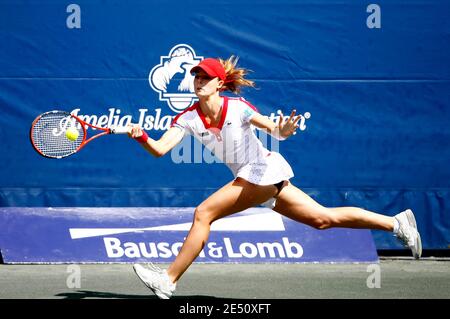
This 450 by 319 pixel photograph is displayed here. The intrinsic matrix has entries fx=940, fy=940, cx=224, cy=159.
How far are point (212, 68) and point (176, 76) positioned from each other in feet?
7.65

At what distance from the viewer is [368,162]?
8336mm

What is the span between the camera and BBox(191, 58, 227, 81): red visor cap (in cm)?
593

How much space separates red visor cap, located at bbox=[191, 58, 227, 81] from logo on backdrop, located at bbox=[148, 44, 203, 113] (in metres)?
2.20

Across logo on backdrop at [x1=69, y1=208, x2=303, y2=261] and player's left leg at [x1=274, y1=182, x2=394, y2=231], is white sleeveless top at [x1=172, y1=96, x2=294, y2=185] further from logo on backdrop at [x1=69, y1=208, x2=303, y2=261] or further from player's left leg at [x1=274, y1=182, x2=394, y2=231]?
logo on backdrop at [x1=69, y1=208, x2=303, y2=261]

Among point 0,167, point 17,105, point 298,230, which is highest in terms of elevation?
point 17,105

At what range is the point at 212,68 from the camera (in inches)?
235

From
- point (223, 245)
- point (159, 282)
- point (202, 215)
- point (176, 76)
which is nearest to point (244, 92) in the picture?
point (176, 76)

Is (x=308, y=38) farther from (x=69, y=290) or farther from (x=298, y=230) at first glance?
(x=69, y=290)

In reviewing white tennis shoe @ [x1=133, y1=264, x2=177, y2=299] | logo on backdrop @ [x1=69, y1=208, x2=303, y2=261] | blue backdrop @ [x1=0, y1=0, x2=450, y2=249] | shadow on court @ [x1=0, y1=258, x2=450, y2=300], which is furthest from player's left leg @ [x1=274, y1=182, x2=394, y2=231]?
blue backdrop @ [x1=0, y1=0, x2=450, y2=249]

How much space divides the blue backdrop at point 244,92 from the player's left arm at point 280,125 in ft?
8.00

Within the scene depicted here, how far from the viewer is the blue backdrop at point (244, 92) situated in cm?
824
